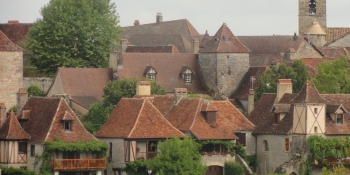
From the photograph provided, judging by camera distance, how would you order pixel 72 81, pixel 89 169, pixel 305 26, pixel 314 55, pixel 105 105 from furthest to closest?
1. pixel 305 26
2. pixel 314 55
3. pixel 72 81
4. pixel 105 105
5. pixel 89 169

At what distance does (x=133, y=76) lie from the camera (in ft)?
394

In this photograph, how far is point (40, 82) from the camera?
401ft

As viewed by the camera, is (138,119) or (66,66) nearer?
(138,119)

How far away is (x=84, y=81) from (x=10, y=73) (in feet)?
22.7

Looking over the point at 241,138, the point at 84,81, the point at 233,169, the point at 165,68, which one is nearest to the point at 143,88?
the point at 241,138

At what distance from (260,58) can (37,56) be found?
23.2m

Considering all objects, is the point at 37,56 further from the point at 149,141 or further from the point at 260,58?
the point at 149,141

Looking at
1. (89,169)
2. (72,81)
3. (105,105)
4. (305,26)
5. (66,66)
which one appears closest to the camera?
(89,169)

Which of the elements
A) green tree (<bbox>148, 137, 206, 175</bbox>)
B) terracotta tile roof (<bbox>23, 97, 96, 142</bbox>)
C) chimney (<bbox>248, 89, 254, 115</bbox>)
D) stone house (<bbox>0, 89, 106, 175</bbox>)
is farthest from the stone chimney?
green tree (<bbox>148, 137, 206, 175</bbox>)

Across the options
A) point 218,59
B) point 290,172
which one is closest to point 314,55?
point 218,59

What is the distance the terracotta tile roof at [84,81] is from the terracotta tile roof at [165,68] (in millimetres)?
1502

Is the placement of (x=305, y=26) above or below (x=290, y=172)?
above

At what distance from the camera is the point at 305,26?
534 feet

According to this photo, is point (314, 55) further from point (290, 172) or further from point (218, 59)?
point (290, 172)
